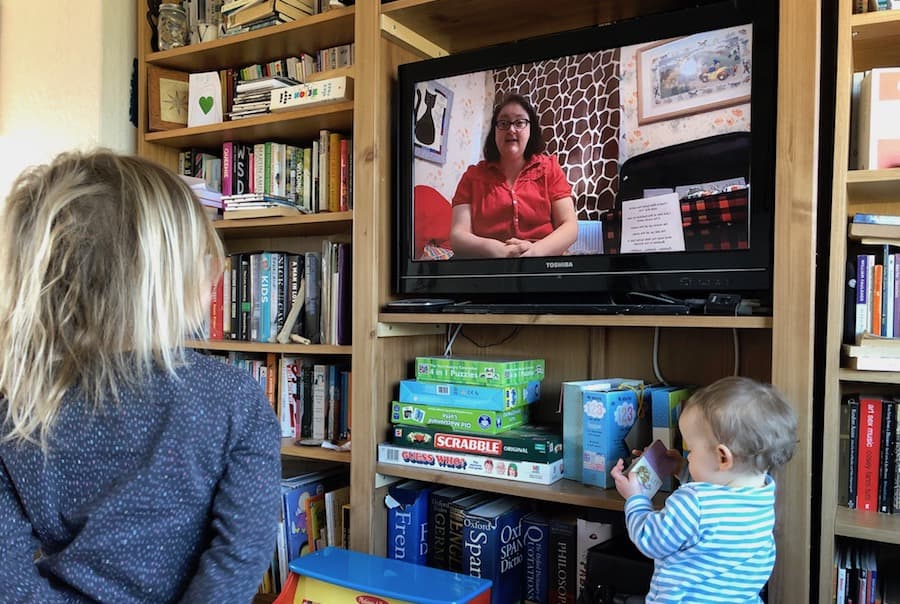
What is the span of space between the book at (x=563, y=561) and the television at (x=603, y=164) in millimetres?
533

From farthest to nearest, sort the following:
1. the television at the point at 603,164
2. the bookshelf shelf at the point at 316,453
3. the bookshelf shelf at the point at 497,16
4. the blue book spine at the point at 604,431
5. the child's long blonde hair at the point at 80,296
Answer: the bookshelf shelf at the point at 316,453, the bookshelf shelf at the point at 497,16, the blue book spine at the point at 604,431, the television at the point at 603,164, the child's long blonde hair at the point at 80,296

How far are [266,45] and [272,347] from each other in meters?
0.92

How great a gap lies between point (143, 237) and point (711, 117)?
1108mm

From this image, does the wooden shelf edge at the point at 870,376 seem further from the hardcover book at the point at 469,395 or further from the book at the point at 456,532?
the book at the point at 456,532

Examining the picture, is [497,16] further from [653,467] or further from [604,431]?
[653,467]

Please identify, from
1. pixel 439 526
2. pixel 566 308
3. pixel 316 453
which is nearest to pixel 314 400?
pixel 316 453

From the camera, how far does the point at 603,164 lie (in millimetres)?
1602

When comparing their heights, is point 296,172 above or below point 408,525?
above

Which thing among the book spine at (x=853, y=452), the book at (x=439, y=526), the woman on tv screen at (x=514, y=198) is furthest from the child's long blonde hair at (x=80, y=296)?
the book spine at (x=853, y=452)

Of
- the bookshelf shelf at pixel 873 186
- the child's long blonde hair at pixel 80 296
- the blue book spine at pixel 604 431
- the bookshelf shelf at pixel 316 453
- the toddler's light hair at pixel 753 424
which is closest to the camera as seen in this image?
the child's long blonde hair at pixel 80 296

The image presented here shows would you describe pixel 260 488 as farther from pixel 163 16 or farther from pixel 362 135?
pixel 163 16

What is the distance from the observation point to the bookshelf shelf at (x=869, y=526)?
1.30 metres

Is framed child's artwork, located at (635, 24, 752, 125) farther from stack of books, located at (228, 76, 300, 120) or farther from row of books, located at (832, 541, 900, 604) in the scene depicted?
stack of books, located at (228, 76, 300, 120)

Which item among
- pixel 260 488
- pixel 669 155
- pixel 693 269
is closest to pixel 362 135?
pixel 669 155
